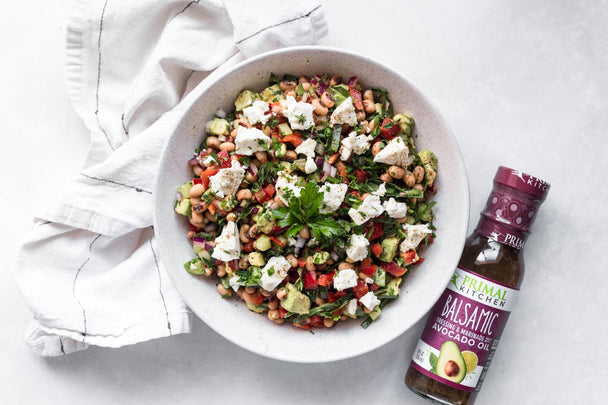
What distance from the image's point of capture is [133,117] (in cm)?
197

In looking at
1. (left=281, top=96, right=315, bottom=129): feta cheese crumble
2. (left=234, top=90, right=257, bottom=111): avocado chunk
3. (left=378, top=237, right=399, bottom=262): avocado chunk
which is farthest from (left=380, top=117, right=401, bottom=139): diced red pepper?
(left=234, top=90, right=257, bottom=111): avocado chunk

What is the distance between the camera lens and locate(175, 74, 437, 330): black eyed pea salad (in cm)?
166

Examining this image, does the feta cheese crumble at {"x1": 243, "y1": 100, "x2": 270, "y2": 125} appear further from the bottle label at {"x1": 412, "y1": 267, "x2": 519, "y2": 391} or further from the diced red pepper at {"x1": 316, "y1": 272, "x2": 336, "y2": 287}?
the bottle label at {"x1": 412, "y1": 267, "x2": 519, "y2": 391}

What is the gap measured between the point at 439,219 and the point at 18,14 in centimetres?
181

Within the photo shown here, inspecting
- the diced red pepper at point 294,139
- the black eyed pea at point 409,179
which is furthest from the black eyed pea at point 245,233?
the black eyed pea at point 409,179

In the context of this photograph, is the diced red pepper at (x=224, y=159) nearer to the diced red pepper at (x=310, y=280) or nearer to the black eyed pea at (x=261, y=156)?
the black eyed pea at (x=261, y=156)

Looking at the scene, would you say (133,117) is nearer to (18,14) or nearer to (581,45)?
(18,14)

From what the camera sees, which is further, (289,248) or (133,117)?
(133,117)

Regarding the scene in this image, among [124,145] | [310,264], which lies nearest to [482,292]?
[310,264]

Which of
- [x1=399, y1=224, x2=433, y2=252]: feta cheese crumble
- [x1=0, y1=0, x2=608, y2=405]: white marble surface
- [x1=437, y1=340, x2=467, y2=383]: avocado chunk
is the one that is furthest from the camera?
[x1=0, y1=0, x2=608, y2=405]: white marble surface

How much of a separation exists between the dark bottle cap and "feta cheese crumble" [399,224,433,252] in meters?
0.27

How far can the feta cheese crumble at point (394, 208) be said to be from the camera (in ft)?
5.51

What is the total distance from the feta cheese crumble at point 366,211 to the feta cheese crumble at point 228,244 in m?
0.37

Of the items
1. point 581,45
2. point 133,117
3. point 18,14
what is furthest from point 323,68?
point 18,14
